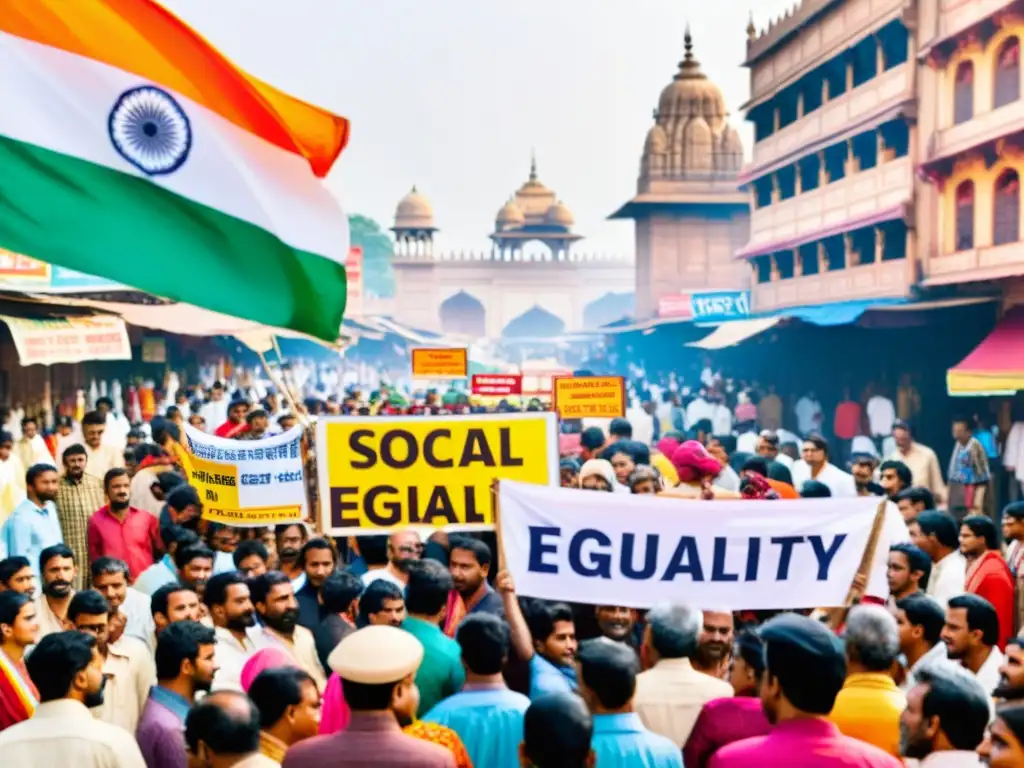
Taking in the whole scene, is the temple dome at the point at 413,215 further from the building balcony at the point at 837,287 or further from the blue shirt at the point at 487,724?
the blue shirt at the point at 487,724

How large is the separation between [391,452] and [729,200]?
141 ft

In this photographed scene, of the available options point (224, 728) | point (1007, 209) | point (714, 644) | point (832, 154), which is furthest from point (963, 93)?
point (224, 728)

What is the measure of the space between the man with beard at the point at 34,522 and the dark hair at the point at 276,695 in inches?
170

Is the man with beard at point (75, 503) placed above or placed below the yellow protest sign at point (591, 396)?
below

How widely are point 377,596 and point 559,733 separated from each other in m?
1.99

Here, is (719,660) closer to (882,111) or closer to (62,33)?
(62,33)

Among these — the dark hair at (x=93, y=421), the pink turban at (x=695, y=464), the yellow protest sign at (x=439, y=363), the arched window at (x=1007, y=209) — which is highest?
the arched window at (x=1007, y=209)

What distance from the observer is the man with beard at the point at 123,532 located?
8.36 metres

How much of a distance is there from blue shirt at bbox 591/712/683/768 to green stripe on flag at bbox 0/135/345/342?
1.92m

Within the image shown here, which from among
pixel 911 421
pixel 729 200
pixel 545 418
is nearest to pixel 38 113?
pixel 545 418

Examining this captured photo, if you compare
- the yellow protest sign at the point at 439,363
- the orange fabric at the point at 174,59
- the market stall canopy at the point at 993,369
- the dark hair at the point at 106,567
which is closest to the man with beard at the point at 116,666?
the dark hair at the point at 106,567

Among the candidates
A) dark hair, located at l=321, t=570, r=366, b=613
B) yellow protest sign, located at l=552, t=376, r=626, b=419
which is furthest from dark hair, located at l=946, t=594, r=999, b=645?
yellow protest sign, located at l=552, t=376, r=626, b=419

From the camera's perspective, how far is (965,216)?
20703 millimetres

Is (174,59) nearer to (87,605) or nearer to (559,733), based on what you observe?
(87,605)
